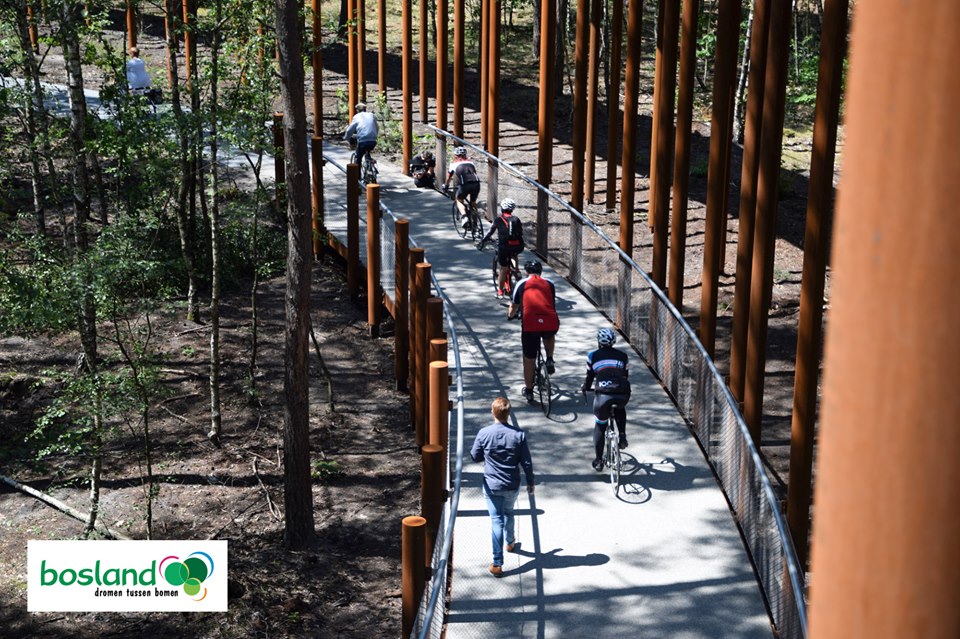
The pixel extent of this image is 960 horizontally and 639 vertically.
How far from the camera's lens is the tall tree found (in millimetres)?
11141

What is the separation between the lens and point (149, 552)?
11.8 m

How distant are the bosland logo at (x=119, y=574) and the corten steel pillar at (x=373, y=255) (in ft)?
19.6

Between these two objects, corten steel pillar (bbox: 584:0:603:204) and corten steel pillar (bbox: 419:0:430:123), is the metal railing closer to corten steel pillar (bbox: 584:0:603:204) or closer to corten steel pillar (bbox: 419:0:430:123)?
corten steel pillar (bbox: 584:0:603:204)

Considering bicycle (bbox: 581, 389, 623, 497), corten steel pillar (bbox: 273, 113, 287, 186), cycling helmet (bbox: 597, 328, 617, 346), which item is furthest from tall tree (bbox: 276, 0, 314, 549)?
corten steel pillar (bbox: 273, 113, 287, 186)

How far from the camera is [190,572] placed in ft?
38.3

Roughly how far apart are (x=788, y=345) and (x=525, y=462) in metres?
8.72

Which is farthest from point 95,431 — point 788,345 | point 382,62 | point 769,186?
point 382,62

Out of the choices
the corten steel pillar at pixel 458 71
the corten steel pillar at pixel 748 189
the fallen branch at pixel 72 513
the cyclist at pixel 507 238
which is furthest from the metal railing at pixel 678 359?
the fallen branch at pixel 72 513

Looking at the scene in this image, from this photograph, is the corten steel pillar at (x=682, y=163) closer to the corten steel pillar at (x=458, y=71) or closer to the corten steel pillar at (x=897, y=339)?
the corten steel pillar at (x=458, y=71)

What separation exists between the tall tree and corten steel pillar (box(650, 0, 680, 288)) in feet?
16.3

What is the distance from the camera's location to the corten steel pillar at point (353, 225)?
17281 mm

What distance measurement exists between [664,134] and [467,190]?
371 cm

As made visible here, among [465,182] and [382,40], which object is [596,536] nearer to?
[465,182]

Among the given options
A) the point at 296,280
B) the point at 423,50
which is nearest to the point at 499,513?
the point at 296,280
